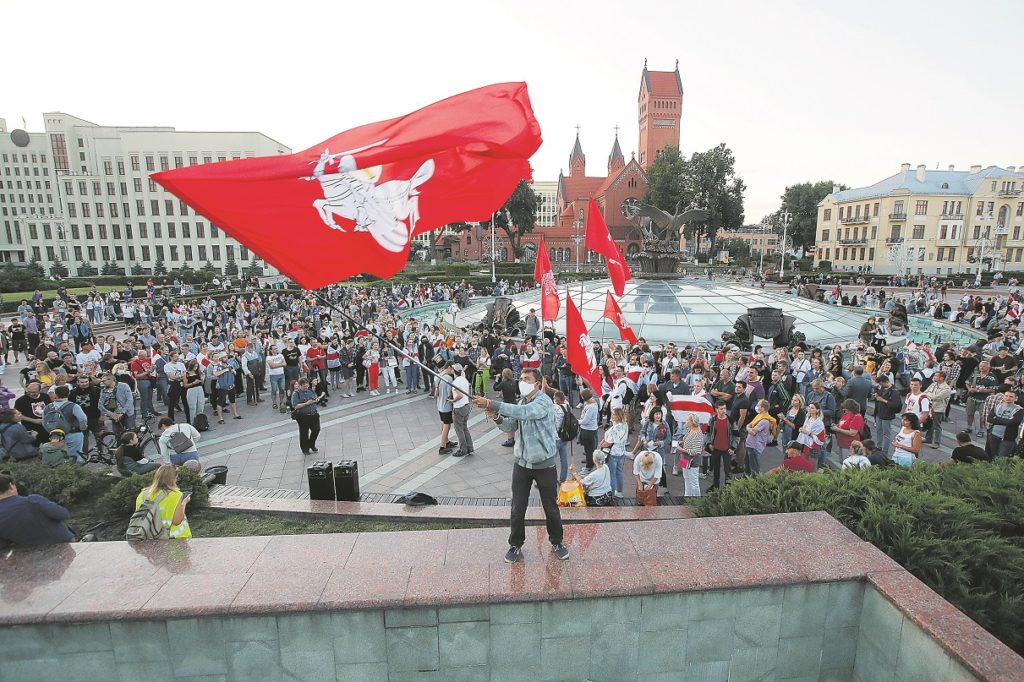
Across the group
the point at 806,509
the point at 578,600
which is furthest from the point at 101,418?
the point at 806,509

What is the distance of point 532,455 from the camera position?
15.0 feet

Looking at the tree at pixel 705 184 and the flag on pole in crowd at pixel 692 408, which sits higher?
the tree at pixel 705 184

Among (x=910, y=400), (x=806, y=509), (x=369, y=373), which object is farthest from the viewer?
(x=369, y=373)

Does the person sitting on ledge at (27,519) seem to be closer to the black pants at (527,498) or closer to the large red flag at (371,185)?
the large red flag at (371,185)

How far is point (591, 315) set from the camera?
21953 mm

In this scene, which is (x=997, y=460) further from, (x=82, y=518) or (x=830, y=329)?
(x=830, y=329)

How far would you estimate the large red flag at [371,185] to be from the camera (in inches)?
181

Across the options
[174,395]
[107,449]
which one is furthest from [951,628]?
[174,395]

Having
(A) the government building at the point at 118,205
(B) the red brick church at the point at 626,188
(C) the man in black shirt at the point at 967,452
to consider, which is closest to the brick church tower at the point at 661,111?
(B) the red brick church at the point at 626,188

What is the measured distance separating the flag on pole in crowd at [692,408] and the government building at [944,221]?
69.8 meters

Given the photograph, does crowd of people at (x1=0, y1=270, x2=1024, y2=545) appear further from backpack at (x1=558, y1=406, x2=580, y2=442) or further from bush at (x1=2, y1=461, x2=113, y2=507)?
bush at (x1=2, y1=461, x2=113, y2=507)

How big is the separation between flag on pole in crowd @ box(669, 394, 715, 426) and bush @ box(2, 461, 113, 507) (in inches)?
328

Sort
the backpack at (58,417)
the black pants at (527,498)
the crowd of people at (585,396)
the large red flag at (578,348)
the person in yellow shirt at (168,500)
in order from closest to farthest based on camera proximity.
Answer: the black pants at (527,498) < the person in yellow shirt at (168,500) < the crowd of people at (585,396) < the large red flag at (578,348) < the backpack at (58,417)

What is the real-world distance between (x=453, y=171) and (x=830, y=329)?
1883 centimetres
